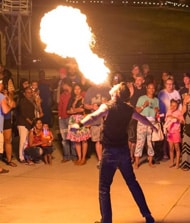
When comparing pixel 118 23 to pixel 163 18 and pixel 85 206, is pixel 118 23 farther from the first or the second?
pixel 85 206

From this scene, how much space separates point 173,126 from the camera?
10289 millimetres

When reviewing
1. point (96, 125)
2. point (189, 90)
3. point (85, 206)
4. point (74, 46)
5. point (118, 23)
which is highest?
point (118, 23)

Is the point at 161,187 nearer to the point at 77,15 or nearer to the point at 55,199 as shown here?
the point at 55,199

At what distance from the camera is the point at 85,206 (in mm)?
7684

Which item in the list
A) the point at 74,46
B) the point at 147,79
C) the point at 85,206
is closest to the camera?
the point at 85,206

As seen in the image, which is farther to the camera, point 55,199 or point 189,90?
point 189,90

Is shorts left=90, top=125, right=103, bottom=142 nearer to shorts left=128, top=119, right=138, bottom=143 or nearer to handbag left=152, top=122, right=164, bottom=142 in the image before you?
shorts left=128, top=119, right=138, bottom=143

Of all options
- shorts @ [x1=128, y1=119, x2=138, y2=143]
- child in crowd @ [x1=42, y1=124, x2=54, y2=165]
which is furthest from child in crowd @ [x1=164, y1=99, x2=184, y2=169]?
child in crowd @ [x1=42, y1=124, x2=54, y2=165]

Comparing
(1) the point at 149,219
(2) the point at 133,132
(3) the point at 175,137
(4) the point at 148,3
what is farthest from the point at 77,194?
(4) the point at 148,3

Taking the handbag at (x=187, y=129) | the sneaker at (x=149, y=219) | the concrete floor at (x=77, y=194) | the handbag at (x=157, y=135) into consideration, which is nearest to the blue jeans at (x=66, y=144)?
the concrete floor at (x=77, y=194)

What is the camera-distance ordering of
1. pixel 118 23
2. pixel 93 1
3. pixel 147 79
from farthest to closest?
pixel 93 1
pixel 118 23
pixel 147 79

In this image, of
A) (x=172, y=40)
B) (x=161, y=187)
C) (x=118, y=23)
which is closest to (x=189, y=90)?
(x=161, y=187)

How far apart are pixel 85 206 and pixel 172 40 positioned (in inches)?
1022

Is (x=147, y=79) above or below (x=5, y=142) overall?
above
